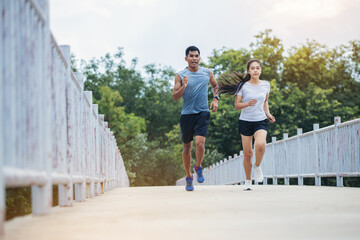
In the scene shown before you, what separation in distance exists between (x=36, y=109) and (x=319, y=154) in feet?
37.0

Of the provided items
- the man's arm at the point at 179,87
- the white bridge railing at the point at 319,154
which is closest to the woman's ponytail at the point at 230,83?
the man's arm at the point at 179,87

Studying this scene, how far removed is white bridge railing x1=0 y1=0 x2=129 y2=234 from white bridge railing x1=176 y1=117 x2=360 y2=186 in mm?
7223

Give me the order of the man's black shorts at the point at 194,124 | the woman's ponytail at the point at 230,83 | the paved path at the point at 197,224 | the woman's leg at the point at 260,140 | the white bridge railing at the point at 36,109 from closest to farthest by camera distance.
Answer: the paved path at the point at 197,224 → the white bridge railing at the point at 36,109 → the man's black shorts at the point at 194,124 → the woman's leg at the point at 260,140 → the woman's ponytail at the point at 230,83

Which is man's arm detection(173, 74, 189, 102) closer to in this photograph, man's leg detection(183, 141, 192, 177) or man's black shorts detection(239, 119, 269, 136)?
man's leg detection(183, 141, 192, 177)

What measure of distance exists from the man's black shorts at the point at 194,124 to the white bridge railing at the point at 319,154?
3.90 metres

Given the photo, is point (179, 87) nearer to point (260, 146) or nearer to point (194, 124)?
point (194, 124)

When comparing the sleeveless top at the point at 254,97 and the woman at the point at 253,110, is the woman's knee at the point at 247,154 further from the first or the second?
the sleeveless top at the point at 254,97

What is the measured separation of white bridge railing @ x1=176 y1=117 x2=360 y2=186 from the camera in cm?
1269

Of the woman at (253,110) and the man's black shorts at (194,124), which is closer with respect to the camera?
the man's black shorts at (194,124)

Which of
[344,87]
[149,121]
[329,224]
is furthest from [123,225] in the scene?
[149,121]

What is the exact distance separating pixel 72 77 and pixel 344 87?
5380 cm

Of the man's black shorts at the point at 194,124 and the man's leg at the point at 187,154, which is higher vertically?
the man's black shorts at the point at 194,124

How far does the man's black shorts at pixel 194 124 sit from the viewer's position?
9555 mm

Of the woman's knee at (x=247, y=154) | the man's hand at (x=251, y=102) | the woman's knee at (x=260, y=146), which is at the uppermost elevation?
the man's hand at (x=251, y=102)
